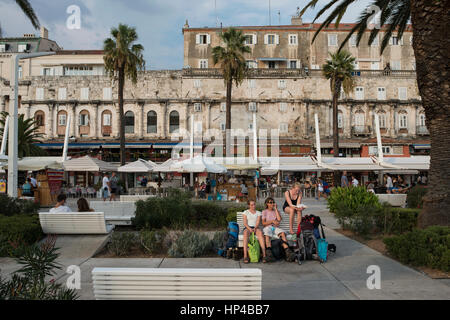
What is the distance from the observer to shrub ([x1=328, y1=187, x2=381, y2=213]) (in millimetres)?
12117

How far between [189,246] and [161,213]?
3155 mm

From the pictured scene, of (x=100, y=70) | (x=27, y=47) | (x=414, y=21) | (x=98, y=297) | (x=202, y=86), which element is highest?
(x=27, y=47)

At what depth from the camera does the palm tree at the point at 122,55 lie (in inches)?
1169

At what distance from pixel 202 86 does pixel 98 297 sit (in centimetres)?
3829

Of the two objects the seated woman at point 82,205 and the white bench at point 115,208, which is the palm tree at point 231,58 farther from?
the seated woman at point 82,205

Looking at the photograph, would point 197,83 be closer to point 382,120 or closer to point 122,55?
point 122,55

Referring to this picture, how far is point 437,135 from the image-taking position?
8.89m

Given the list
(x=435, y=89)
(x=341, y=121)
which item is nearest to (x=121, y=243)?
(x=435, y=89)

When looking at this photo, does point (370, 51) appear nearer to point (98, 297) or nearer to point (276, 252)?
point (276, 252)

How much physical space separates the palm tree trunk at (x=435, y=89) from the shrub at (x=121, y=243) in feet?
20.9

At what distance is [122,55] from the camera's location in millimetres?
29750

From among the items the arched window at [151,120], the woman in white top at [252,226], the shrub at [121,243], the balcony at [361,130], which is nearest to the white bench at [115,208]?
the shrub at [121,243]

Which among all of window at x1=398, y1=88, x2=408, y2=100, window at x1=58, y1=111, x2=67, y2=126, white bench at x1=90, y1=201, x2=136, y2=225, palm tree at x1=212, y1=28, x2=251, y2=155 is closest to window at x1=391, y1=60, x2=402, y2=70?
window at x1=398, y1=88, x2=408, y2=100
